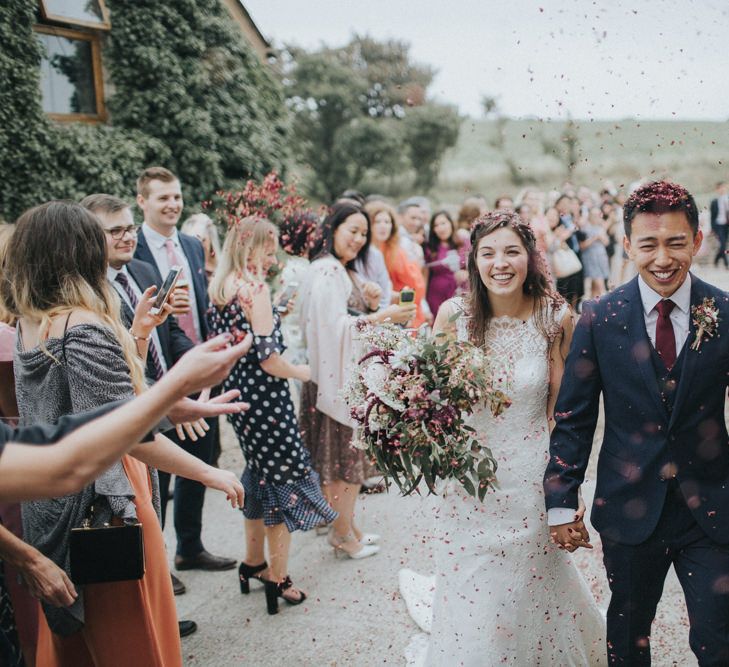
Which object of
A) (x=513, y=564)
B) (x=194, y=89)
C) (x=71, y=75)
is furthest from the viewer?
(x=194, y=89)

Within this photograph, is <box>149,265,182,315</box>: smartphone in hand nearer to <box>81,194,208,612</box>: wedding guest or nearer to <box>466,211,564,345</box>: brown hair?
<box>81,194,208,612</box>: wedding guest

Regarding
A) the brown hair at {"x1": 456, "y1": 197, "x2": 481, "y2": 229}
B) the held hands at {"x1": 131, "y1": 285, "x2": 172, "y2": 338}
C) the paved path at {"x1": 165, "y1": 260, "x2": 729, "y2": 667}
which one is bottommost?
the paved path at {"x1": 165, "y1": 260, "x2": 729, "y2": 667}

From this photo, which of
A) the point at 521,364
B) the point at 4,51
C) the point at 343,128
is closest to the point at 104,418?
the point at 521,364

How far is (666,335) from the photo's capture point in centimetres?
247

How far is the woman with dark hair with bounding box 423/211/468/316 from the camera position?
7.91m

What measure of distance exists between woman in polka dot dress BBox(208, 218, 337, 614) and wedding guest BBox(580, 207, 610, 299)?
7.42m

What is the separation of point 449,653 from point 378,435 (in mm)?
1105

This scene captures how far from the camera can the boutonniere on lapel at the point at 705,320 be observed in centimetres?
239

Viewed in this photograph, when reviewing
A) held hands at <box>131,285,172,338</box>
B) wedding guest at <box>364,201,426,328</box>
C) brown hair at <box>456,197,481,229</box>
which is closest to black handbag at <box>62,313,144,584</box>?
held hands at <box>131,285,172,338</box>

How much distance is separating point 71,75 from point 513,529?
9.08 metres

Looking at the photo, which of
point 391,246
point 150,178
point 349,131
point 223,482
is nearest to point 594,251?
point 391,246

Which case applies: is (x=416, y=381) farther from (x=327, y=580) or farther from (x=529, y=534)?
(x=327, y=580)

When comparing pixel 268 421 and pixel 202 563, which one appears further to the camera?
pixel 202 563

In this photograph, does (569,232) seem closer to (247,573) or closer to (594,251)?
(594,251)
